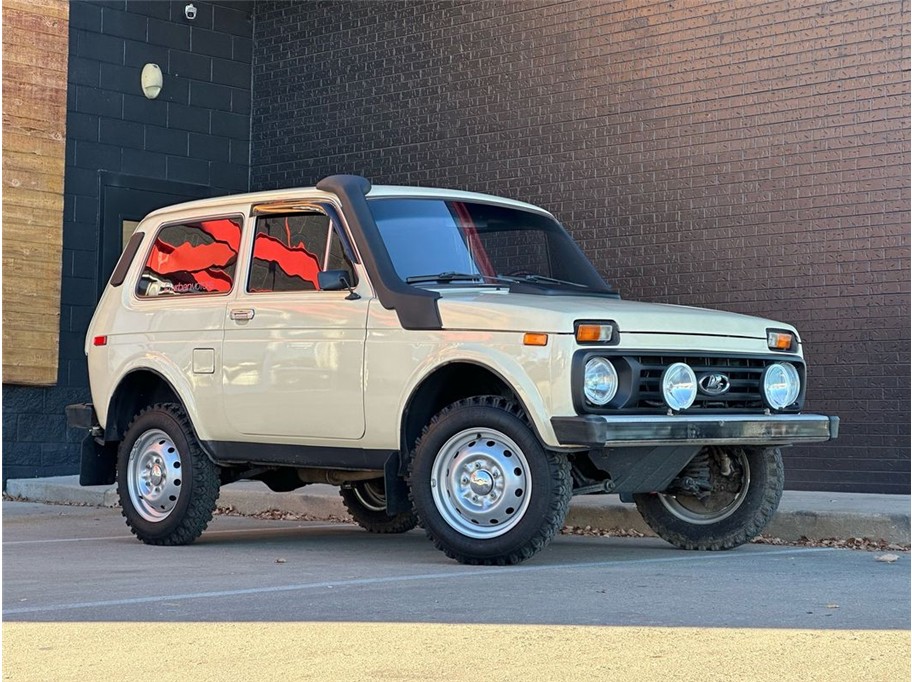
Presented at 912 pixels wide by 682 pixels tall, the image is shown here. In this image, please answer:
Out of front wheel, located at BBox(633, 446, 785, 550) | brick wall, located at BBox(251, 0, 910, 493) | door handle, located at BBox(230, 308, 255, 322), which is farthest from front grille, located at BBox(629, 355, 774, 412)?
brick wall, located at BBox(251, 0, 910, 493)

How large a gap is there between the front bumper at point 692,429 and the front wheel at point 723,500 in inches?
16.2

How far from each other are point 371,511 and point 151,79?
7.49 metres

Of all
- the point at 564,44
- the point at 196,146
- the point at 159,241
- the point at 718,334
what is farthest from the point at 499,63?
the point at 718,334

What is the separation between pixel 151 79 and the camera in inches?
626

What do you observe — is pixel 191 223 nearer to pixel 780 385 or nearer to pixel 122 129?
pixel 780 385

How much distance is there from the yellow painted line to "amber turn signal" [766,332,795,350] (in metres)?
3.02

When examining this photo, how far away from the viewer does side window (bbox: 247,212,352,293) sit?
28.0ft

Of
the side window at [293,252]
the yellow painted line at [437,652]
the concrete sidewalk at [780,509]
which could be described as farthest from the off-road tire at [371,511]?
the yellow painted line at [437,652]

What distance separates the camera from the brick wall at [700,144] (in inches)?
460

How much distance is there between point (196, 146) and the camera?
16.5 m

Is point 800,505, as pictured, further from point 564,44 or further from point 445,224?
point 564,44

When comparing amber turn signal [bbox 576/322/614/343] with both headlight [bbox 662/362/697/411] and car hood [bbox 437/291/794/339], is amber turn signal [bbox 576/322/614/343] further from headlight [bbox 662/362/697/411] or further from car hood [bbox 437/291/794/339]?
headlight [bbox 662/362/697/411]

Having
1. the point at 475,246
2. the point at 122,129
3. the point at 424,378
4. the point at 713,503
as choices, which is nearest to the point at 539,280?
the point at 475,246

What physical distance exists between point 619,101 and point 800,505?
15.8ft
